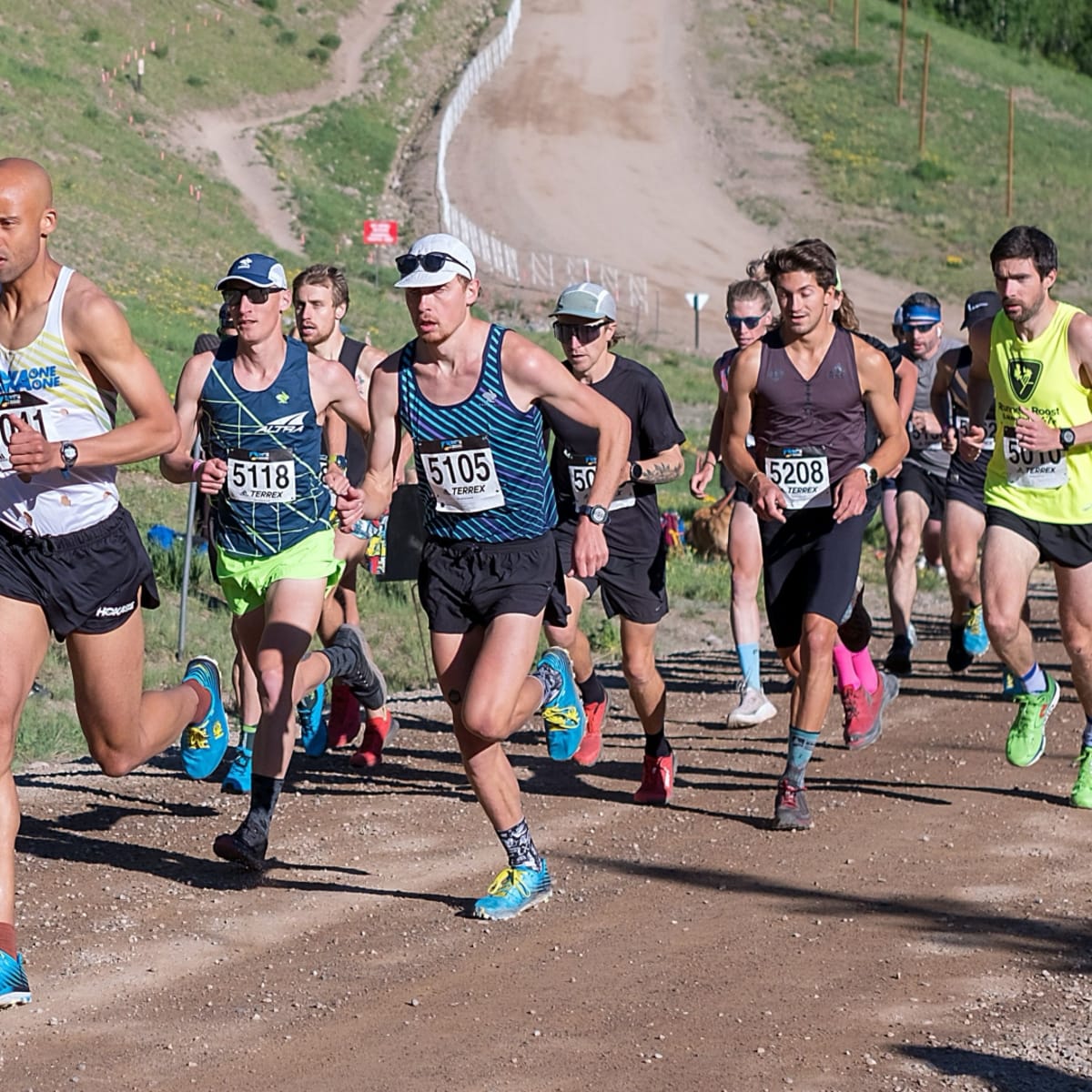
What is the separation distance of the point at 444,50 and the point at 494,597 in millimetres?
60555

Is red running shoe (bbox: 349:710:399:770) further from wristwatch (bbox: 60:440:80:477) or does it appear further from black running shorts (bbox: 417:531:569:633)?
wristwatch (bbox: 60:440:80:477)

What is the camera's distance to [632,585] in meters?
8.59

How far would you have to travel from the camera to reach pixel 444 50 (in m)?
64.6

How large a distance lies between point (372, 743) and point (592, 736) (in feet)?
3.70

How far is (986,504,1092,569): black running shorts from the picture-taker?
813 cm

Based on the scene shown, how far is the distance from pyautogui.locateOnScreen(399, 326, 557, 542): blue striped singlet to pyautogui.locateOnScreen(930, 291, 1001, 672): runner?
3.94 meters

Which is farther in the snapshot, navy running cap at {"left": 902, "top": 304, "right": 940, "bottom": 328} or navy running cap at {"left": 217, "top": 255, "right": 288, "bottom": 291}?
navy running cap at {"left": 902, "top": 304, "right": 940, "bottom": 328}

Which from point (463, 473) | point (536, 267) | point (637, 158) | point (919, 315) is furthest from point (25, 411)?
point (637, 158)

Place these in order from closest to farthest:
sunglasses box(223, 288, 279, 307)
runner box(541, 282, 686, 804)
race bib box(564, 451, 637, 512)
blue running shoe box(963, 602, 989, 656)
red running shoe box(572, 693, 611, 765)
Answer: sunglasses box(223, 288, 279, 307)
runner box(541, 282, 686, 804)
race bib box(564, 451, 637, 512)
red running shoe box(572, 693, 611, 765)
blue running shoe box(963, 602, 989, 656)

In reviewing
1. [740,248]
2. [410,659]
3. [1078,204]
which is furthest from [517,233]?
[410,659]

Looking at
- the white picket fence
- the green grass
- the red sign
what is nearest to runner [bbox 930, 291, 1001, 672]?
the red sign

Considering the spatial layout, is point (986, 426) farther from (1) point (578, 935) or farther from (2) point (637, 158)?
(2) point (637, 158)

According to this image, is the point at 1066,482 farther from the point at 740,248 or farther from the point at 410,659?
the point at 740,248

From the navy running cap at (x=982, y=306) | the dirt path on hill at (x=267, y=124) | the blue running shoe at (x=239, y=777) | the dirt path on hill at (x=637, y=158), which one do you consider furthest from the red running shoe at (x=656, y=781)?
the dirt path on hill at (x=267, y=124)
